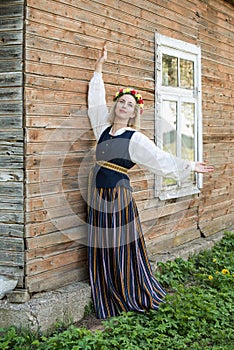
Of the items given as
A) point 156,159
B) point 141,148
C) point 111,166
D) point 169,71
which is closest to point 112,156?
point 111,166

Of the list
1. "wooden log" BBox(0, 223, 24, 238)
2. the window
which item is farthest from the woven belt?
the window

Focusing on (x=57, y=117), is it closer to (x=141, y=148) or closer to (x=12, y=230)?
(x=141, y=148)

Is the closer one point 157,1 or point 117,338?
point 117,338

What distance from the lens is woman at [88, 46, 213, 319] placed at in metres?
4.61

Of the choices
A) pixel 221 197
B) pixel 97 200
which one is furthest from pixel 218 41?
pixel 97 200

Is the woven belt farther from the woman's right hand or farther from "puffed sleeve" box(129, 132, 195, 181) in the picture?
the woman's right hand

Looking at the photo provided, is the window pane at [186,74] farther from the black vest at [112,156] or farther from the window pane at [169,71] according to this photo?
the black vest at [112,156]

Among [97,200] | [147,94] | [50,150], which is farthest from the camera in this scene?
[147,94]

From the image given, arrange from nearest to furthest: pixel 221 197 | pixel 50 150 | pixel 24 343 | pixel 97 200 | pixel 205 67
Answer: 1. pixel 24 343
2. pixel 50 150
3. pixel 97 200
4. pixel 205 67
5. pixel 221 197

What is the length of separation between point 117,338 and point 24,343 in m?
0.68

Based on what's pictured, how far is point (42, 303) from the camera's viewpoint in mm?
4168

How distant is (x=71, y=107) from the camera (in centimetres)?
462

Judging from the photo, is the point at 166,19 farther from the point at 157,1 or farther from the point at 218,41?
the point at 218,41

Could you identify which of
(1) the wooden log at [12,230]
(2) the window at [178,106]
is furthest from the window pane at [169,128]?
(1) the wooden log at [12,230]
